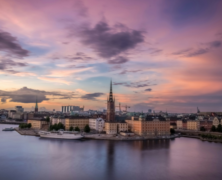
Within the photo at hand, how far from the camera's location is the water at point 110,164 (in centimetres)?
1515

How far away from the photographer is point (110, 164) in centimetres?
1789

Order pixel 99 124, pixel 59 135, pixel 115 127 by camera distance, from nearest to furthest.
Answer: pixel 59 135
pixel 115 127
pixel 99 124

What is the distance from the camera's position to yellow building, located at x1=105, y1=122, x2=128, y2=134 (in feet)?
115

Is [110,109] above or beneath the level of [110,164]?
above

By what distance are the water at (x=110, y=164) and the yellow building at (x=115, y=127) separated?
1101 centimetres

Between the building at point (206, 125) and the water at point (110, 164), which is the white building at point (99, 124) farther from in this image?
the building at point (206, 125)

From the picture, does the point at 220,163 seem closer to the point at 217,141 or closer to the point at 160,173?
the point at 160,173

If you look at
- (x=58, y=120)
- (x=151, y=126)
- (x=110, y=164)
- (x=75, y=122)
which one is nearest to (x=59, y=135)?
(x=75, y=122)

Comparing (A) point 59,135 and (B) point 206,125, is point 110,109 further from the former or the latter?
(B) point 206,125

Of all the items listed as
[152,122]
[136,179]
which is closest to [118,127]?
[152,122]

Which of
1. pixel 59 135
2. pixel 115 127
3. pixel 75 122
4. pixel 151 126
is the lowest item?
pixel 59 135

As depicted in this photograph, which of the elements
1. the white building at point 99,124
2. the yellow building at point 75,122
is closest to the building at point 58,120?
the yellow building at point 75,122

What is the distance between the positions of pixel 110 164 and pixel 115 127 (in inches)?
689

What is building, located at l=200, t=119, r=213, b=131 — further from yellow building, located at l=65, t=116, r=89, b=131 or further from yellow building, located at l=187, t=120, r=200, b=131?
yellow building, located at l=65, t=116, r=89, b=131
